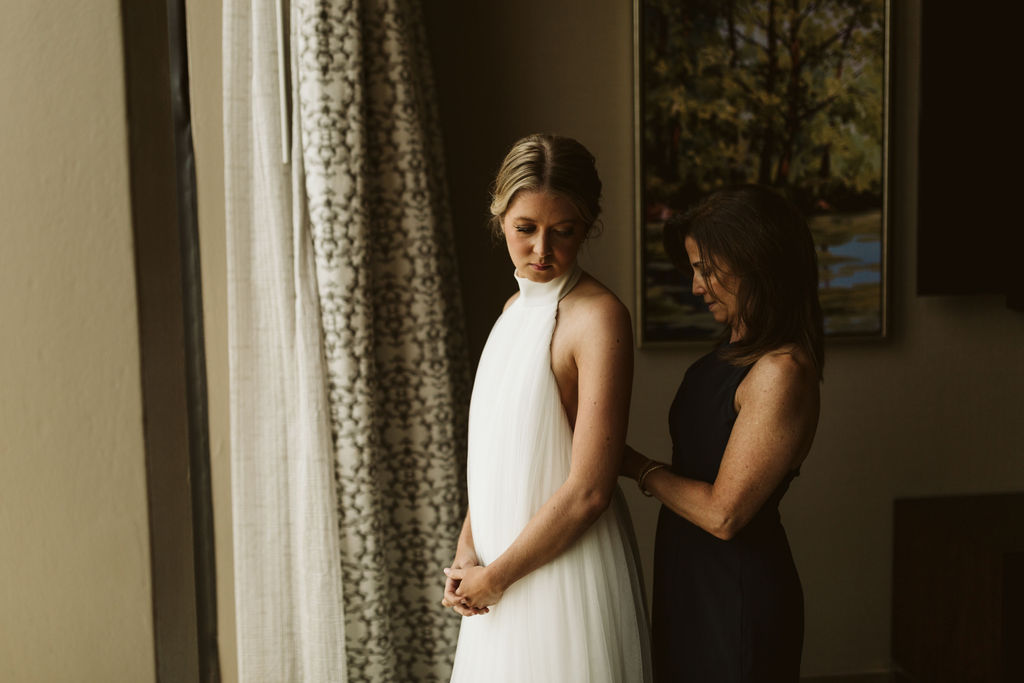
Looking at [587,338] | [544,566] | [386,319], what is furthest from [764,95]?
[544,566]

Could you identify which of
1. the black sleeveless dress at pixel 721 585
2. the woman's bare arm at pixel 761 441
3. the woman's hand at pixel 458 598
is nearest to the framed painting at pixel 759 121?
the black sleeveless dress at pixel 721 585

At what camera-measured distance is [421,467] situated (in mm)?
1938

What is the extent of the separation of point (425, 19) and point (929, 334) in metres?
1.76

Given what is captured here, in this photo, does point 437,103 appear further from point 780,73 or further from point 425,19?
point 780,73

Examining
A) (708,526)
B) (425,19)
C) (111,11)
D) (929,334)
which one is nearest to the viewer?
(708,526)

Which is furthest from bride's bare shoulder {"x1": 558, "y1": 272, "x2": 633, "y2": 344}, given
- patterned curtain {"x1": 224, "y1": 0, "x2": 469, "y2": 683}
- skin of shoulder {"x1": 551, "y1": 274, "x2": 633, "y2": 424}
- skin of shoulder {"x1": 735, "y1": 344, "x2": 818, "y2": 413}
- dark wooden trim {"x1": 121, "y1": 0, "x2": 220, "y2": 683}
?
dark wooden trim {"x1": 121, "y1": 0, "x2": 220, "y2": 683}

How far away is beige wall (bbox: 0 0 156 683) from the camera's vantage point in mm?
1599

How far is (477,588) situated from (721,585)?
435 mm

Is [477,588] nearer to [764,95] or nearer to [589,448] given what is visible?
[589,448]

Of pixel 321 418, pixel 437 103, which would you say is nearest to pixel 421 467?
pixel 321 418

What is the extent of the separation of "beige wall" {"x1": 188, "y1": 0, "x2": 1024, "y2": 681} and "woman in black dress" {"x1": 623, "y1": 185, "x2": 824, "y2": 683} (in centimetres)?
90

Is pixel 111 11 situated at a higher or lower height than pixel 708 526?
higher

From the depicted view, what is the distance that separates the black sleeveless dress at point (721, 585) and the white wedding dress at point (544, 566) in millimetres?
115

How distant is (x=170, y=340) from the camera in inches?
68.1
